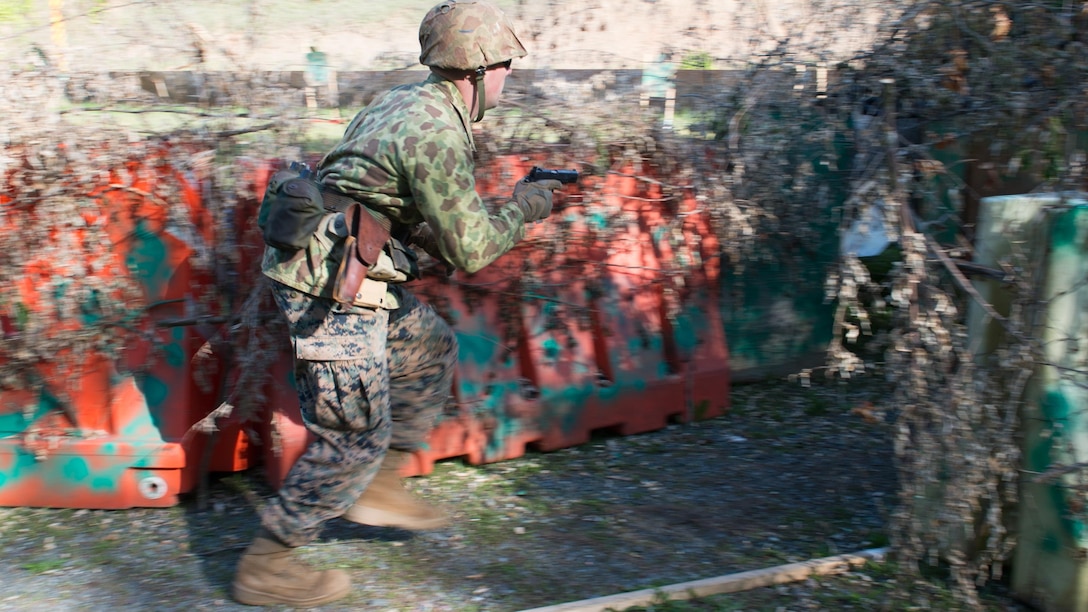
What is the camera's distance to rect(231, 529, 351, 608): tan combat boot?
292 centimetres

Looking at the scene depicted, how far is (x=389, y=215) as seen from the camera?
9.70ft

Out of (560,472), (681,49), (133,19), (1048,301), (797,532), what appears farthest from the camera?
(681,49)

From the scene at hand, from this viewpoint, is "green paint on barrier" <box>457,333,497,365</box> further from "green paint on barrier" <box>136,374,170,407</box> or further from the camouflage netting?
"green paint on barrier" <box>136,374,170,407</box>

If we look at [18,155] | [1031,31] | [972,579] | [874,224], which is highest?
[1031,31]

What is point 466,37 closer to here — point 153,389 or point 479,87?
point 479,87

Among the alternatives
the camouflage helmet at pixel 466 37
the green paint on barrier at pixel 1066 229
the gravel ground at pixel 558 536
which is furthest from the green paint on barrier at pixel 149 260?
the green paint on barrier at pixel 1066 229

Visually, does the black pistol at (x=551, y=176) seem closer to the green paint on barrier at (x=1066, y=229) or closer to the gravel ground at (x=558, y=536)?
the gravel ground at (x=558, y=536)

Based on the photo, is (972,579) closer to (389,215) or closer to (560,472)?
(560,472)

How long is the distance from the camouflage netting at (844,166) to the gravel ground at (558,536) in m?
0.42

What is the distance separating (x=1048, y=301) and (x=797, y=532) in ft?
4.03

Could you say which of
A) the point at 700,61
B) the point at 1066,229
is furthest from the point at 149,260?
the point at 1066,229

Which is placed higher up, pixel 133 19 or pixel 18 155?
pixel 133 19

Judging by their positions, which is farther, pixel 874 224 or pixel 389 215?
pixel 874 224

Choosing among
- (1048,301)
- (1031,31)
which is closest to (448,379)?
(1048,301)
